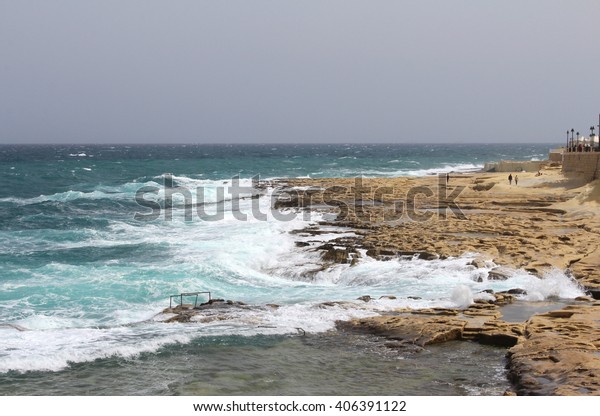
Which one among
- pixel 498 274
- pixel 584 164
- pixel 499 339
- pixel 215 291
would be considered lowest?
pixel 215 291

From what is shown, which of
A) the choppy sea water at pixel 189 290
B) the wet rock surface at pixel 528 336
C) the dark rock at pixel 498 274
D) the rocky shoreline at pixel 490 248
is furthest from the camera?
the dark rock at pixel 498 274

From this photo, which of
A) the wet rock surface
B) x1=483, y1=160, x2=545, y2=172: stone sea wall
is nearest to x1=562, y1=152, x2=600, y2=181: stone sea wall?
x1=483, y1=160, x2=545, y2=172: stone sea wall

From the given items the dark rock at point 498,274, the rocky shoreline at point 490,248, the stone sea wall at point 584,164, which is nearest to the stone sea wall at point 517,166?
the rocky shoreline at point 490,248

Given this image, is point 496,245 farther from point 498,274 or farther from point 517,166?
point 517,166

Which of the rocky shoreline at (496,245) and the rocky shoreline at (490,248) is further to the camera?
the rocky shoreline at (490,248)

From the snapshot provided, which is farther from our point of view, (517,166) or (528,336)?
(517,166)

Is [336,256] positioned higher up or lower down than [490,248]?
lower down

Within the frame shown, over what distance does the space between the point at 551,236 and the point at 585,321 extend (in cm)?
1182

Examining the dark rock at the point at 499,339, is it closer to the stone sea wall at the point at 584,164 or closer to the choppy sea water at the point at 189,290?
the choppy sea water at the point at 189,290

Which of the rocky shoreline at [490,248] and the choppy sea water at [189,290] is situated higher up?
the rocky shoreline at [490,248]

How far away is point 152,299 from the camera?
60.6 ft

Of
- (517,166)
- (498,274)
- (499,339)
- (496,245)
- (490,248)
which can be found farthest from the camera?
(517,166)

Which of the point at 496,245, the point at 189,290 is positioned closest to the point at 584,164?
the point at 496,245

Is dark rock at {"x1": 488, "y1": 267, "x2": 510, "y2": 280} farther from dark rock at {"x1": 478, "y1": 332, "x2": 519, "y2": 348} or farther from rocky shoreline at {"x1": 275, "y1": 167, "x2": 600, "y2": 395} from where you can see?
dark rock at {"x1": 478, "y1": 332, "x2": 519, "y2": 348}
